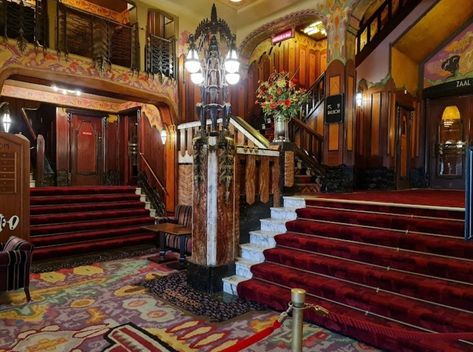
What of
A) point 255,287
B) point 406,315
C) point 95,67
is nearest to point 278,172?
point 255,287

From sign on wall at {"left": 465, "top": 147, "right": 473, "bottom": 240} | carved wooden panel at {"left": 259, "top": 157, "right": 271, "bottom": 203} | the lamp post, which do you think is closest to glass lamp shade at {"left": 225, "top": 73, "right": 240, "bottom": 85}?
the lamp post

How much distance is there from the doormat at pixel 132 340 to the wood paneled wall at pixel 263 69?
19.4 ft

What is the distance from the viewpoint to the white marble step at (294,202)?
16.4 ft

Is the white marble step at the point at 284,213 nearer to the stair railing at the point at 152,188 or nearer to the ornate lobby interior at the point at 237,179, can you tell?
the ornate lobby interior at the point at 237,179

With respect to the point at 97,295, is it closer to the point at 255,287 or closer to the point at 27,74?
the point at 255,287

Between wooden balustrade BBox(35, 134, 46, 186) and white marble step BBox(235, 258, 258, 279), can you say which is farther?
wooden balustrade BBox(35, 134, 46, 186)

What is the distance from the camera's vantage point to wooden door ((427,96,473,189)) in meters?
8.20

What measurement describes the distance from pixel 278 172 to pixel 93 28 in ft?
17.2

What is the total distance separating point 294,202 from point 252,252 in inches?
45.3

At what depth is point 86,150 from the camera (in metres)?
11.0

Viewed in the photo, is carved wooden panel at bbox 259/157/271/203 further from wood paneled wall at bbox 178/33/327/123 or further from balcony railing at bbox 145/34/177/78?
balcony railing at bbox 145/34/177/78

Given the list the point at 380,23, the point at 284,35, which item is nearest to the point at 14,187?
the point at 284,35

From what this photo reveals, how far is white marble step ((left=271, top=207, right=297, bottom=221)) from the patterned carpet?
1660mm

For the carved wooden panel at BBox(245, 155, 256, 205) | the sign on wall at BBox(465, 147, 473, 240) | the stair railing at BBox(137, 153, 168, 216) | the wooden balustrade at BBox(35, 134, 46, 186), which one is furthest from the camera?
the wooden balustrade at BBox(35, 134, 46, 186)
